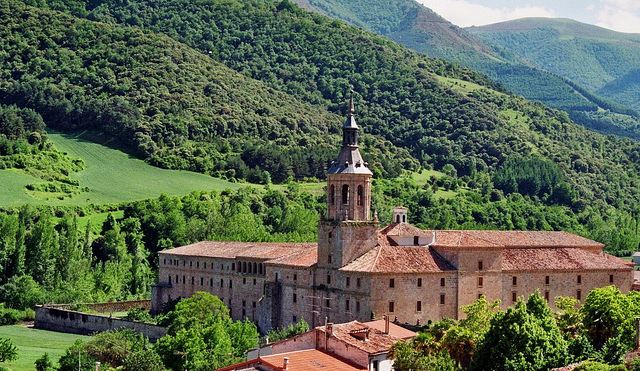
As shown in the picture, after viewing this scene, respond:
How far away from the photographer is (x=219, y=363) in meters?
71.5

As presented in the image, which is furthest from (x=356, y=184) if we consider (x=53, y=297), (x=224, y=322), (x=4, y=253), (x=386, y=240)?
(x=4, y=253)

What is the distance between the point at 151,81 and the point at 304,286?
368 feet

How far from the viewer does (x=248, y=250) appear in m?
99.9

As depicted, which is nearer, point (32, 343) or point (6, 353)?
point (6, 353)

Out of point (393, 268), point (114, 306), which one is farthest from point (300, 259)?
point (114, 306)

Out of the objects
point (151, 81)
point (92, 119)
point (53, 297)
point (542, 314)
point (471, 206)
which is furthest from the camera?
point (151, 81)

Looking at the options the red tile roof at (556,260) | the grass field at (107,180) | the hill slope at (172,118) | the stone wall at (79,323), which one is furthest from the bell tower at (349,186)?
the hill slope at (172,118)

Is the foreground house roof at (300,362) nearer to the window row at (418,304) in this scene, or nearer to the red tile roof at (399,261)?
the window row at (418,304)

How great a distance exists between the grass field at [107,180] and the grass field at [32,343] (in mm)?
34966

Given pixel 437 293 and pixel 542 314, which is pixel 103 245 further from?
pixel 542 314

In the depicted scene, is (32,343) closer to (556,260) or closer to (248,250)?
(248,250)

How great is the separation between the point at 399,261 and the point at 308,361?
79.3 ft

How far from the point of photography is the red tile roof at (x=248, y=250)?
93.6m

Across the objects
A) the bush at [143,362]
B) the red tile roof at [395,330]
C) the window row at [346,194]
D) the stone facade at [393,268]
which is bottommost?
the bush at [143,362]
